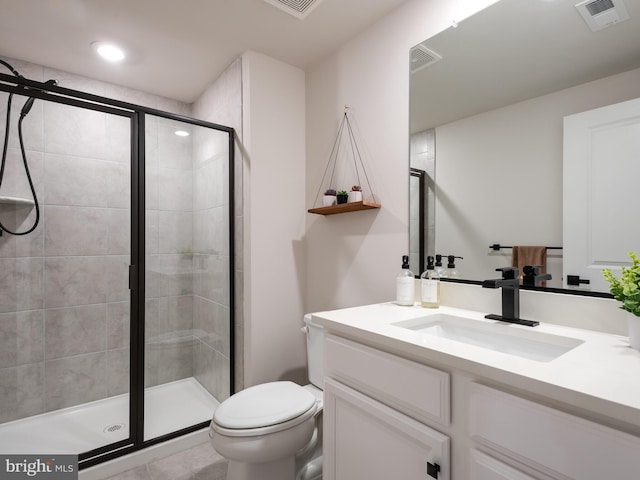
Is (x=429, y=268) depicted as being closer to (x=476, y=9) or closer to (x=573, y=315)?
(x=573, y=315)

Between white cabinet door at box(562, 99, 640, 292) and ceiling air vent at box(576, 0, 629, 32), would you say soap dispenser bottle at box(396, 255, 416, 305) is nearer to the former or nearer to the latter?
white cabinet door at box(562, 99, 640, 292)

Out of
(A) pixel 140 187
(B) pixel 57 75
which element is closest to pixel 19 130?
(B) pixel 57 75

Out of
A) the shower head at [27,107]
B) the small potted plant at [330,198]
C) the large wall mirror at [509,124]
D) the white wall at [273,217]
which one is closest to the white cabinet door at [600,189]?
the large wall mirror at [509,124]

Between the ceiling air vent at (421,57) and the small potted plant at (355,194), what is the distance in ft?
2.03

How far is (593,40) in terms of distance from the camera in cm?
111

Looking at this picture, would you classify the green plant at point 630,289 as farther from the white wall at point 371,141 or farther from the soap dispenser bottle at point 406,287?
the white wall at point 371,141

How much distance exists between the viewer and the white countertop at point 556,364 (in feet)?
2.05

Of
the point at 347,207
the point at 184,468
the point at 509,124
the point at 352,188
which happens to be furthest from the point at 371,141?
the point at 184,468

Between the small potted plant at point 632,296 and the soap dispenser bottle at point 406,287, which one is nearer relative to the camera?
the small potted plant at point 632,296

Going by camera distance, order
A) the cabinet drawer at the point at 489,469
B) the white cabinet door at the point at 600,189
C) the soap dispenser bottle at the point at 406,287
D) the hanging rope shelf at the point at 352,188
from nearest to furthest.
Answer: the cabinet drawer at the point at 489,469 → the white cabinet door at the point at 600,189 → the soap dispenser bottle at the point at 406,287 → the hanging rope shelf at the point at 352,188

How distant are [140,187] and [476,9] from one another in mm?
1846

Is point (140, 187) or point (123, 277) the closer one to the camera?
point (140, 187)

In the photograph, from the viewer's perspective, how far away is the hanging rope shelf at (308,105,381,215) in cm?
178

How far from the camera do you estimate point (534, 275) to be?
120 cm
